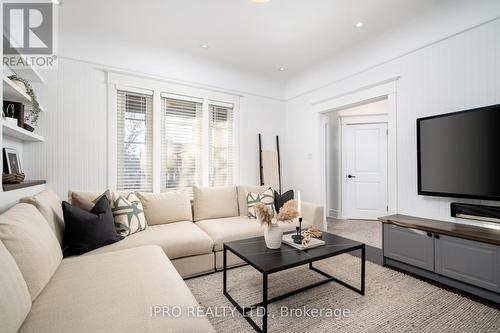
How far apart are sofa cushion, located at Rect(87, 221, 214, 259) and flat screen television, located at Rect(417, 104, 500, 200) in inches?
97.7

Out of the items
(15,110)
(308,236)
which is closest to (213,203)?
(308,236)

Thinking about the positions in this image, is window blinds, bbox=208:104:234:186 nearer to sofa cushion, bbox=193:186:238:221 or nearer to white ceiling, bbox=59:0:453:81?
sofa cushion, bbox=193:186:238:221

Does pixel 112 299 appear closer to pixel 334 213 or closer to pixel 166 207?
pixel 166 207

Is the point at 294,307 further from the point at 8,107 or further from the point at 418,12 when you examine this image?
the point at 418,12

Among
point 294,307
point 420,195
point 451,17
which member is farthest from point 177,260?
point 451,17

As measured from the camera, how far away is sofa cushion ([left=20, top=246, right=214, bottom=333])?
984 mm

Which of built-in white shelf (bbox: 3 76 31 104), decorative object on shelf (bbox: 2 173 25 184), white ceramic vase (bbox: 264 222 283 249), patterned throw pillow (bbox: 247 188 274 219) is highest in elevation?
built-in white shelf (bbox: 3 76 31 104)

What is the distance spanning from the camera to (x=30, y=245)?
1253 mm

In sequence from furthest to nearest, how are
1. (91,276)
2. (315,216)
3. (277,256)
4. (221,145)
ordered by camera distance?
(221,145) < (315,216) < (277,256) < (91,276)

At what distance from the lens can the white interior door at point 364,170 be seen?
4.91 metres

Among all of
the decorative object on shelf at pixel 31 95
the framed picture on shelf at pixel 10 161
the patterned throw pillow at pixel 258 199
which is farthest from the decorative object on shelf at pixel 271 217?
the decorative object on shelf at pixel 31 95

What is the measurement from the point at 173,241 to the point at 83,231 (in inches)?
29.2

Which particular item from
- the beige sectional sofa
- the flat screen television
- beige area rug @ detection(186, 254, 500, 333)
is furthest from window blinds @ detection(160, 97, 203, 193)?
the flat screen television

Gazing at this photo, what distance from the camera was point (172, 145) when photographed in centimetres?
356
